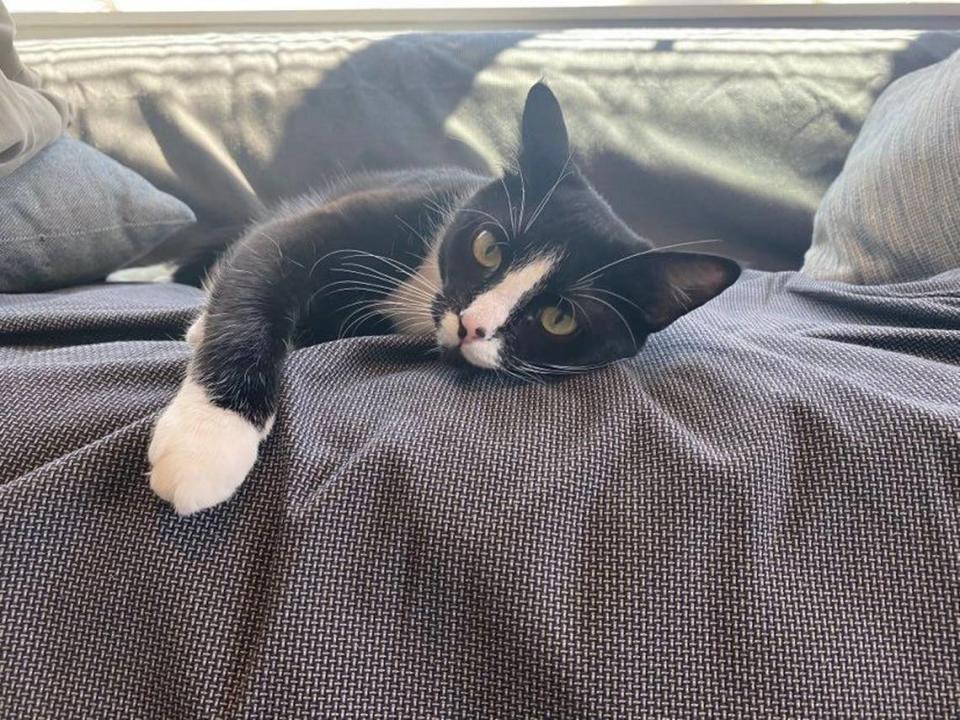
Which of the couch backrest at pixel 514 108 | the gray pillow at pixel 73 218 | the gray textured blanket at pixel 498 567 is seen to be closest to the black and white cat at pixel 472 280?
the gray textured blanket at pixel 498 567

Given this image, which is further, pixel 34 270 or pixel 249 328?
pixel 34 270

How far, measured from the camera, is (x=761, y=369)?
74cm

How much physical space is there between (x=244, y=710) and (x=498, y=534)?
224 millimetres

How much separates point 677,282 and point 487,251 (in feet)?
0.85

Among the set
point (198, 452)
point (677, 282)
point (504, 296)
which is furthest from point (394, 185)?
point (198, 452)

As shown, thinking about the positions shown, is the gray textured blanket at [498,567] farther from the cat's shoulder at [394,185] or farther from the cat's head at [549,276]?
the cat's shoulder at [394,185]

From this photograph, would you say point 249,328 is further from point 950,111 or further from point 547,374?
point 950,111

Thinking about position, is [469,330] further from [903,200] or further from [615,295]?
[903,200]

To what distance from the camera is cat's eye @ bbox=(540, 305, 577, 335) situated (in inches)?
36.0

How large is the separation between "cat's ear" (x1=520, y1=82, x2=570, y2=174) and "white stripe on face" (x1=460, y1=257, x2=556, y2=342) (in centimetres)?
15

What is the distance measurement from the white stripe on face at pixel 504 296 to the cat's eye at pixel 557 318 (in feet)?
0.12

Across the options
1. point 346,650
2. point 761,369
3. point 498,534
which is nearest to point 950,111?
point 761,369

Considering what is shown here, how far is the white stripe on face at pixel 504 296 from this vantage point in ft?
2.88

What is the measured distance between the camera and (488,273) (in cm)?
96
